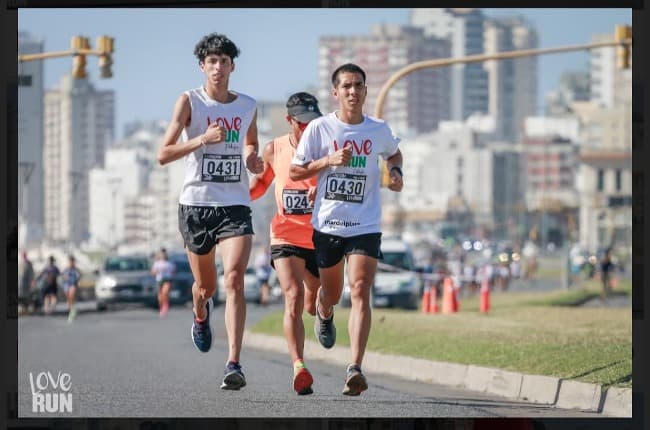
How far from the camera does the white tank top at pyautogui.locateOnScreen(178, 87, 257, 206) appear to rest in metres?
9.95

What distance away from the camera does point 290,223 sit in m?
10.6

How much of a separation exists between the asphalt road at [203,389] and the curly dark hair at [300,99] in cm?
167

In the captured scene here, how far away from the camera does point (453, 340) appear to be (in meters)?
17.6

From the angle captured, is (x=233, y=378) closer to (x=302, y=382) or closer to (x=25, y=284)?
(x=302, y=382)

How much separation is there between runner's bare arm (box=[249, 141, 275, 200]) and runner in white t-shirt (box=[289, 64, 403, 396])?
54 cm

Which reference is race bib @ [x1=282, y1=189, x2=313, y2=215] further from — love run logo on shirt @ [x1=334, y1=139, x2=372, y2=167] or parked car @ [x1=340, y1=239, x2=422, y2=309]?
parked car @ [x1=340, y1=239, x2=422, y2=309]

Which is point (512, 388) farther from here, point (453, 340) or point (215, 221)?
point (453, 340)

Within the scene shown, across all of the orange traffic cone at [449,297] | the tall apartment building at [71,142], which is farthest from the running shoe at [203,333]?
the orange traffic cone at [449,297]

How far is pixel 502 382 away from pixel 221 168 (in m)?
3.85

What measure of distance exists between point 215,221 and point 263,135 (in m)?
4.93

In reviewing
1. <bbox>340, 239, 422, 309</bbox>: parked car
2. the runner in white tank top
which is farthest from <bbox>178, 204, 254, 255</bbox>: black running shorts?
<bbox>340, 239, 422, 309</bbox>: parked car

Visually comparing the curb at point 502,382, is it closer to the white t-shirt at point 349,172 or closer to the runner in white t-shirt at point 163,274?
the white t-shirt at point 349,172

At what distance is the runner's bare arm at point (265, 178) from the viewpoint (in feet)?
34.8

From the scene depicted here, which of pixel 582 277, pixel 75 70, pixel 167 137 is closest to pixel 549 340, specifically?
pixel 167 137
